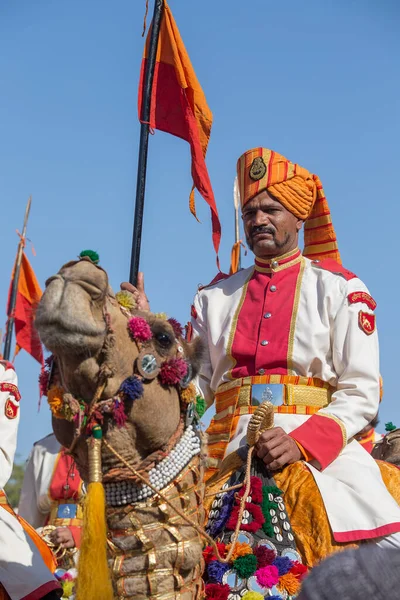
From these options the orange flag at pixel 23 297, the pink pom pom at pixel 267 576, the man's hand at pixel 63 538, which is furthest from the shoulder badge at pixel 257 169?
the orange flag at pixel 23 297

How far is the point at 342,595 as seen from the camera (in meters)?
1.82

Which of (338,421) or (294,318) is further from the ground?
(294,318)

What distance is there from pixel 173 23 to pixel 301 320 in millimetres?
2276

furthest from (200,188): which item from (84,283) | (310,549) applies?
(84,283)

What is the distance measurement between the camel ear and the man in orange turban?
82cm

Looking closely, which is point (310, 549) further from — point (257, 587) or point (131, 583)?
point (131, 583)

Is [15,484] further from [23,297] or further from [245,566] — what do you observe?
[245,566]

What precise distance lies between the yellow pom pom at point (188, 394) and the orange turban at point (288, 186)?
6.90 ft

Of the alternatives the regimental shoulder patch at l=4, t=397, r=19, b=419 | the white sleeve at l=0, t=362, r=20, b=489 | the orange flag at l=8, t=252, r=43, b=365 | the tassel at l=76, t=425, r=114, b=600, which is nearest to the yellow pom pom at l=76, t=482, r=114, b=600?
the tassel at l=76, t=425, r=114, b=600

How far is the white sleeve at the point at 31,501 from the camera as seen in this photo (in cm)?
1047

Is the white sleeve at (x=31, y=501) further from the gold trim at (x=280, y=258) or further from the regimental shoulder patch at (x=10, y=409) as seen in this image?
the gold trim at (x=280, y=258)

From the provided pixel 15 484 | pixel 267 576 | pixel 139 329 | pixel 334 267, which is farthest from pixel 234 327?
pixel 15 484

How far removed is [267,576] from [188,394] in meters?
0.95

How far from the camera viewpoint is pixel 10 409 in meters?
6.87
